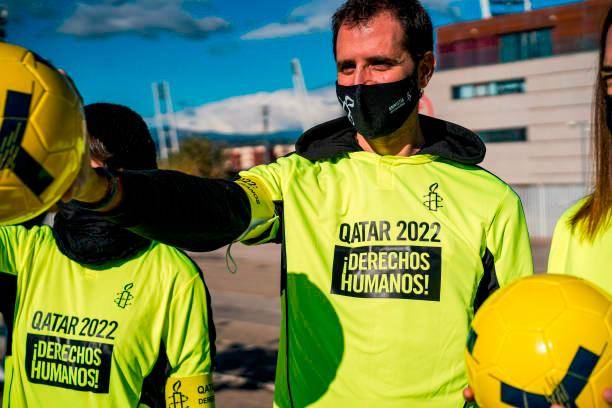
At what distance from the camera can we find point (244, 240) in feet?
6.94

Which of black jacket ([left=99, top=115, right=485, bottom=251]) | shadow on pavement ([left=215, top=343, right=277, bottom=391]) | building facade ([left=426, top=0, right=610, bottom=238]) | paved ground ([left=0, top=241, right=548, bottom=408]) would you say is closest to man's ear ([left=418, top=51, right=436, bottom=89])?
black jacket ([left=99, top=115, right=485, bottom=251])

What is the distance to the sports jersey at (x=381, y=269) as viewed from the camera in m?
2.24

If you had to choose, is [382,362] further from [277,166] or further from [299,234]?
[277,166]

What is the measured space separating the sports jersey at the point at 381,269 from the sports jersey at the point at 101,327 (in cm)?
47

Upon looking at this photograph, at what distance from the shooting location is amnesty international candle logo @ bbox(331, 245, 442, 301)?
227 centimetres

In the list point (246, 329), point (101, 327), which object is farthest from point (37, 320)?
point (246, 329)

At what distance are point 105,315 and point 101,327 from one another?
0.05m

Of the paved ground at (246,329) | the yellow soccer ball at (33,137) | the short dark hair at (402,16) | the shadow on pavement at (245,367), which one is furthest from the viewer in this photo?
the shadow on pavement at (245,367)

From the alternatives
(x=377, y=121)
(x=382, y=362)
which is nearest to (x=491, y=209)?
(x=377, y=121)

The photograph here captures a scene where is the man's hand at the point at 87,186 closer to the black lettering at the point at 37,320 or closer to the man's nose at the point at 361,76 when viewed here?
the man's nose at the point at 361,76

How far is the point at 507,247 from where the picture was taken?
90.1 inches

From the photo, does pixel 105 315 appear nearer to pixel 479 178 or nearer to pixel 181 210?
pixel 181 210

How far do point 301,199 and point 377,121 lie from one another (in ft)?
1.35

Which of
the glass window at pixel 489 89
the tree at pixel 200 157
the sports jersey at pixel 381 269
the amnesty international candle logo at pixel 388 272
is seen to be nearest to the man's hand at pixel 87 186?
the sports jersey at pixel 381 269
